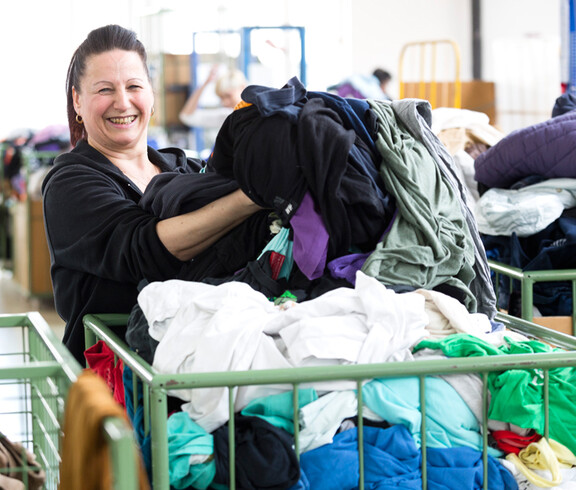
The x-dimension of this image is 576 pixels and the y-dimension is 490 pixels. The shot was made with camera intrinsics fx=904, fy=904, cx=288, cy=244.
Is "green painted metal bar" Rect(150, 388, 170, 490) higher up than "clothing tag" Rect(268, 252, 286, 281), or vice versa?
"clothing tag" Rect(268, 252, 286, 281)

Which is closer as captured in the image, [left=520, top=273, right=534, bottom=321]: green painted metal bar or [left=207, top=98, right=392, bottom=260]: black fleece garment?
[left=207, top=98, right=392, bottom=260]: black fleece garment

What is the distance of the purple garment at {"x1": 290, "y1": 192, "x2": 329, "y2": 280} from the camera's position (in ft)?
5.13

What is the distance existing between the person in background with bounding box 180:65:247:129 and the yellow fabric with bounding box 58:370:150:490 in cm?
534

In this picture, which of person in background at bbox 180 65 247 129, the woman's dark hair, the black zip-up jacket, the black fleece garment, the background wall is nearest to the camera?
the black fleece garment

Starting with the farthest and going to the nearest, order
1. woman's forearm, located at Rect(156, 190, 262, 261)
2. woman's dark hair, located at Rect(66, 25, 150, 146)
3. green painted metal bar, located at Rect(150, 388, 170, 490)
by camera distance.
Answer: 1. woman's dark hair, located at Rect(66, 25, 150, 146)
2. woman's forearm, located at Rect(156, 190, 262, 261)
3. green painted metal bar, located at Rect(150, 388, 170, 490)

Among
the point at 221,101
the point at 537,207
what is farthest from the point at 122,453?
the point at 221,101

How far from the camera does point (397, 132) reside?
5.66 ft

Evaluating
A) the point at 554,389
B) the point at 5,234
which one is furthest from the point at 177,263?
the point at 5,234

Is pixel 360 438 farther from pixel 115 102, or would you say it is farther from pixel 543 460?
pixel 115 102

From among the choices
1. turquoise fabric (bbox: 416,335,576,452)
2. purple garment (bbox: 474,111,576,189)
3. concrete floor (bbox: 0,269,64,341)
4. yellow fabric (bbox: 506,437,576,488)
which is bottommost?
concrete floor (bbox: 0,269,64,341)

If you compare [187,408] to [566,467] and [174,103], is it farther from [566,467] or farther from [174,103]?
[174,103]

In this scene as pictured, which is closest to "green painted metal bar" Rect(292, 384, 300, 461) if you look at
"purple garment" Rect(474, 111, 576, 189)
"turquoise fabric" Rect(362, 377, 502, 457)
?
"turquoise fabric" Rect(362, 377, 502, 457)

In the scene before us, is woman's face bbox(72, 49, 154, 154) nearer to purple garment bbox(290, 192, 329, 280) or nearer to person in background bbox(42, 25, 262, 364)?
person in background bbox(42, 25, 262, 364)

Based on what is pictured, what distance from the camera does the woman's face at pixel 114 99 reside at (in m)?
2.12
